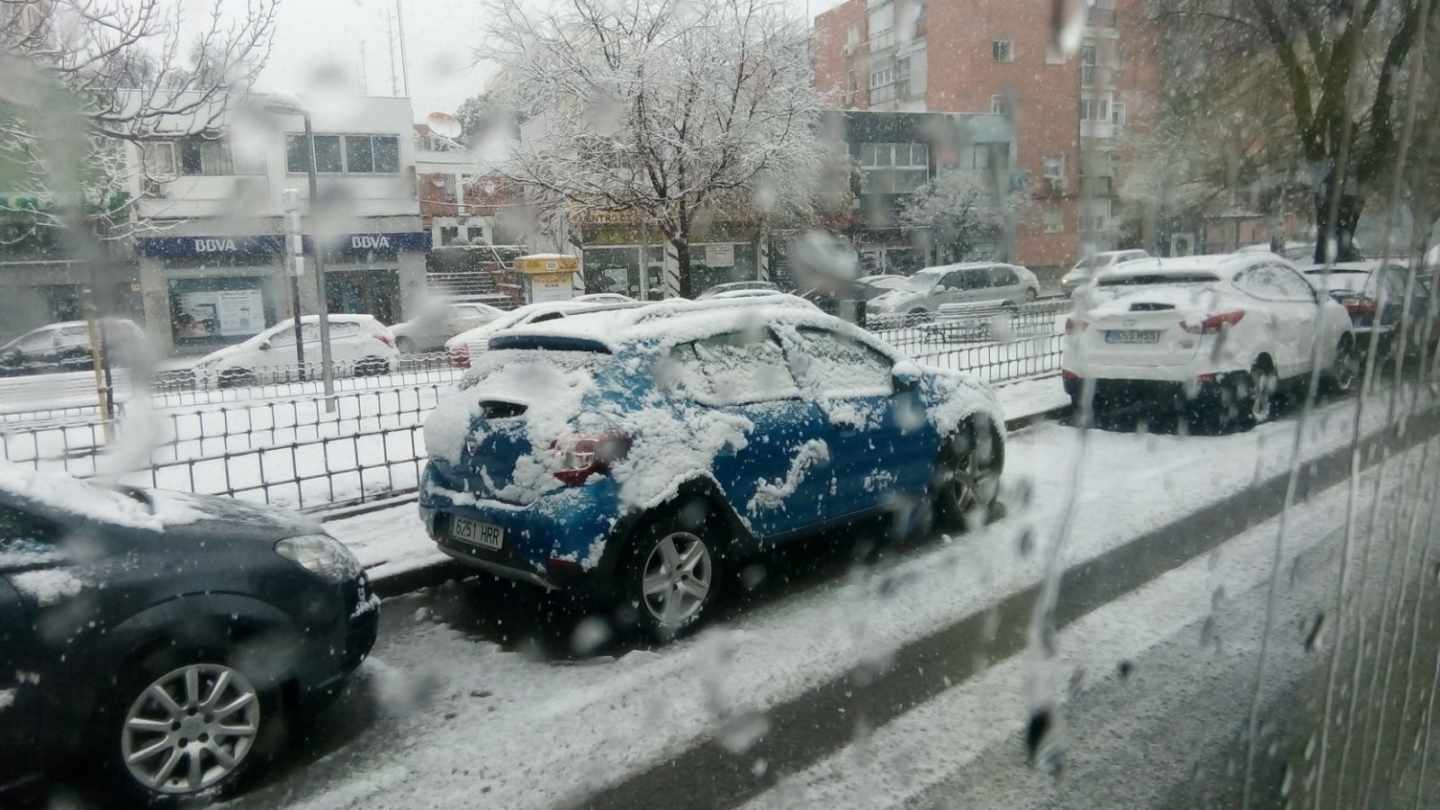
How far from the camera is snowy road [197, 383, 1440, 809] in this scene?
3326mm

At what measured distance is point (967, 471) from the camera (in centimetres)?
638

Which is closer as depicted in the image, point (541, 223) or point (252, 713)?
point (252, 713)

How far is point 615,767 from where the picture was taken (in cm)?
→ 346

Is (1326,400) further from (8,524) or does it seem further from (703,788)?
(8,524)

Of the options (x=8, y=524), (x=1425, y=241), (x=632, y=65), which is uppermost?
(x=632, y=65)

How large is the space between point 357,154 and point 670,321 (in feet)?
96.3

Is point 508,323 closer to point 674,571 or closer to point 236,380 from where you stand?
point 236,380

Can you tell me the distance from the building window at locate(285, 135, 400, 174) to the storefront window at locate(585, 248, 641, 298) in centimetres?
736

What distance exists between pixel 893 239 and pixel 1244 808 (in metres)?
35.4

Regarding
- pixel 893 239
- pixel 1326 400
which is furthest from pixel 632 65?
pixel 893 239

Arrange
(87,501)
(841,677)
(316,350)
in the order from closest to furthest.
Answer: (87,501)
(841,677)
(316,350)

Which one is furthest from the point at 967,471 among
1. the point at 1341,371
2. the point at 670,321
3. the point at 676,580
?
the point at 1341,371

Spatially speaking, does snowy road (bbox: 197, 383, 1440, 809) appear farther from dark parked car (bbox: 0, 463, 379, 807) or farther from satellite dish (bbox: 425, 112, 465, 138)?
satellite dish (bbox: 425, 112, 465, 138)

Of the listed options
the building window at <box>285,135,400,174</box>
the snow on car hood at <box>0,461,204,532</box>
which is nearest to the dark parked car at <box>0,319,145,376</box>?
the building window at <box>285,135,400,174</box>
